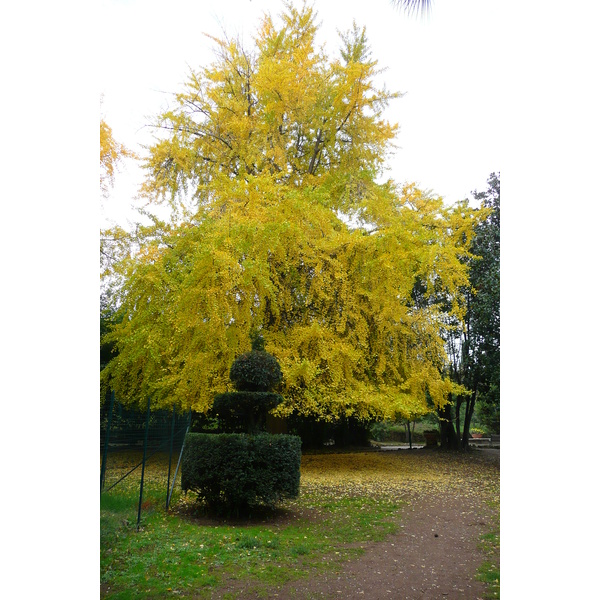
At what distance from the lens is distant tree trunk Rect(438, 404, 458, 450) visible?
29.9 ft

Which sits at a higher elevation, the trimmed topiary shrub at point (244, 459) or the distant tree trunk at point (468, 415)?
the trimmed topiary shrub at point (244, 459)

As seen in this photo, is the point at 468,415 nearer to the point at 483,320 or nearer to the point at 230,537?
the point at 483,320

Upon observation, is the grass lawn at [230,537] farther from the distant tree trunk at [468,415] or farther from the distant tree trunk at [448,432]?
the distant tree trunk at [468,415]

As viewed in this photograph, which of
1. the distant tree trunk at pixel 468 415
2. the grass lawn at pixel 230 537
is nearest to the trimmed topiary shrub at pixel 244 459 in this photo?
the grass lawn at pixel 230 537

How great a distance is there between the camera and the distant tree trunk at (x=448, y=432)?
911 centimetres

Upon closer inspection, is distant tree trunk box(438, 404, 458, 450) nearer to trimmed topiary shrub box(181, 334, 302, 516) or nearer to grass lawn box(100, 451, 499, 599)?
grass lawn box(100, 451, 499, 599)

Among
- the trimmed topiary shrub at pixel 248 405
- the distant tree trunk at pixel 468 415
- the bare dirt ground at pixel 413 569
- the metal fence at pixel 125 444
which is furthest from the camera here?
the distant tree trunk at pixel 468 415

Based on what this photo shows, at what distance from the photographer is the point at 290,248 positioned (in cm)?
662

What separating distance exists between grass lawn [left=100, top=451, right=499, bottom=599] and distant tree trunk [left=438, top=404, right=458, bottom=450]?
11.9ft

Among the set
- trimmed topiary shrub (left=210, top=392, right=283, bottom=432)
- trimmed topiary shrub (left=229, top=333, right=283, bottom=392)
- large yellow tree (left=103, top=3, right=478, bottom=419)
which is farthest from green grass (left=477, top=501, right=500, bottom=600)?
large yellow tree (left=103, top=3, right=478, bottom=419)

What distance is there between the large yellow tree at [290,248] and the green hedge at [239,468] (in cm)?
196

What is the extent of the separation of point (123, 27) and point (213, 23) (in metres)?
2.74
